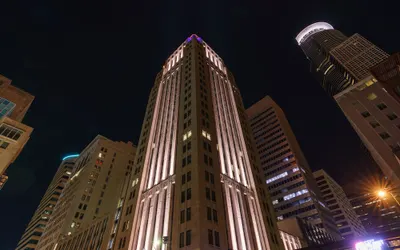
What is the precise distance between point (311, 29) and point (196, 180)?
645 ft

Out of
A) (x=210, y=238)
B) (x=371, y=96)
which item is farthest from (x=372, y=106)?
(x=210, y=238)

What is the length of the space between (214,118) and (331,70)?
474 ft

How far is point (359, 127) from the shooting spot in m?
64.8

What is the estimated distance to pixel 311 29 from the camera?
7313 inches

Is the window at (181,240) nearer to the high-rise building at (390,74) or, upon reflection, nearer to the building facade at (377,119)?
the building facade at (377,119)

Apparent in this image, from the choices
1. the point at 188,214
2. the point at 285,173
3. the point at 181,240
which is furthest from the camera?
the point at 285,173

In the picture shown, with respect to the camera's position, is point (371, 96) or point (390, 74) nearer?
point (390, 74)

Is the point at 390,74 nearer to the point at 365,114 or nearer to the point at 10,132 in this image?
the point at 365,114

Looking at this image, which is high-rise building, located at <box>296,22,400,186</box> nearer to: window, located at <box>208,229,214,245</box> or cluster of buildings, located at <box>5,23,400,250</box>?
cluster of buildings, located at <box>5,23,400,250</box>

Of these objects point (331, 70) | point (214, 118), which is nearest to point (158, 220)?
point (214, 118)

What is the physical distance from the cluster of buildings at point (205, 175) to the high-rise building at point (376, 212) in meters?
51.8

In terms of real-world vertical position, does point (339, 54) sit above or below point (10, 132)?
above

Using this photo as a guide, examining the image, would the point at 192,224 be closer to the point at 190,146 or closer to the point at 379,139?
the point at 190,146

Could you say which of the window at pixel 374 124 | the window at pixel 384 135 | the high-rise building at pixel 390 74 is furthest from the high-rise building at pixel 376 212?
the high-rise building at pixel 390 74
